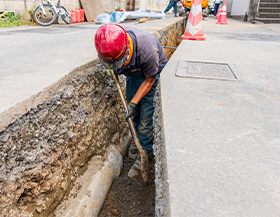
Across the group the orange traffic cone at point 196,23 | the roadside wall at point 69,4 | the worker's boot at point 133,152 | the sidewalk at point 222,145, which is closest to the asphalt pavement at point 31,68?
the sidewalk at point 222,145

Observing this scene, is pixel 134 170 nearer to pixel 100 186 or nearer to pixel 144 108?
pixel 100 186

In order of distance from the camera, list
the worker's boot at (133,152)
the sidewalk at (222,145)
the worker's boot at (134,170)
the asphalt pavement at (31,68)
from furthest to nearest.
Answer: the worker's boot at (133,152)
the worker's boot at (134,170)
the asphalt pavement at (31,68)
the sidewalk at (222,145)

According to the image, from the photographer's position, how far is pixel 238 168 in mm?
997

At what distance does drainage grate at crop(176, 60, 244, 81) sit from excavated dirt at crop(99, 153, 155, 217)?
1.30 m

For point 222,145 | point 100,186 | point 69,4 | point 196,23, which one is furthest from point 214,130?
point 69,4

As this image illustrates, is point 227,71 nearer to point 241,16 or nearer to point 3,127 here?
point 3,127

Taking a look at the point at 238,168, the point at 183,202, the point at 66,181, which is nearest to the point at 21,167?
the point at 66,181

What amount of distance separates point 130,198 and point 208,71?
1711mm

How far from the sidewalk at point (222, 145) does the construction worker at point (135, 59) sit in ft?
0.82

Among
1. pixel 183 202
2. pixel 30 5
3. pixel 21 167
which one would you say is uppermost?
pixel 30 5

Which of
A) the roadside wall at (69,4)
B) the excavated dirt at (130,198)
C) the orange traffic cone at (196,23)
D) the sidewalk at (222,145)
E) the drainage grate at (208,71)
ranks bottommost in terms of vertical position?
the excavated dirt at (130,198)

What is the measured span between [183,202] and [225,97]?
1.14 m

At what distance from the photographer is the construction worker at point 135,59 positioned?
1741mm

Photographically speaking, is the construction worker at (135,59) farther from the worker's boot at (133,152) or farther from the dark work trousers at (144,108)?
the worker's boot at (133,152)
